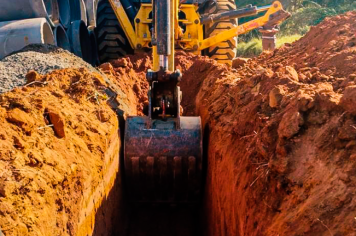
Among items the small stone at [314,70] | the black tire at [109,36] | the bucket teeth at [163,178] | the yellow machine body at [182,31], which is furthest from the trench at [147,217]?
the black tire at [109,36]

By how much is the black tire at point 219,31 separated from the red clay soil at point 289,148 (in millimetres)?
3823

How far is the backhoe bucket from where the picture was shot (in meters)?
5.27

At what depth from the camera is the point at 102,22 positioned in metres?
9.16

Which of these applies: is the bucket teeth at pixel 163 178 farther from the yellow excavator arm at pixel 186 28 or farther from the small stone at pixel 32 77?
the yellow excavator arm at pixel 186 28

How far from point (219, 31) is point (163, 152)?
15.4ft

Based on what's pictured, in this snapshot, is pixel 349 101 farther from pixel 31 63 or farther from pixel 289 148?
pixel 31 63

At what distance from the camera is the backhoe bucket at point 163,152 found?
5270mm

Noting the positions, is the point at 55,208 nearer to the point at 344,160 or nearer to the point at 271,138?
the point at 271,138

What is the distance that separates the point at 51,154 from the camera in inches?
140

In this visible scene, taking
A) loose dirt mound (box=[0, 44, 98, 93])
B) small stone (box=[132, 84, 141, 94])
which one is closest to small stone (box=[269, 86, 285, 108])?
loose dirt mound (box=[0, 44, 98, 93])

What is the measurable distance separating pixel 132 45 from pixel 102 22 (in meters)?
1.01

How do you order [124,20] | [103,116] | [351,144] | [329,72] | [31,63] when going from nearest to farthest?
[351,144] < [329,72] < [103,116] < [31,63] < [124,20]

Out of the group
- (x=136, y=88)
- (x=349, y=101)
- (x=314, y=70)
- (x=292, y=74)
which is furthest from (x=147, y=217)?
(x=349, y=101)

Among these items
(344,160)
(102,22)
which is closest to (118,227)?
(344,160)
